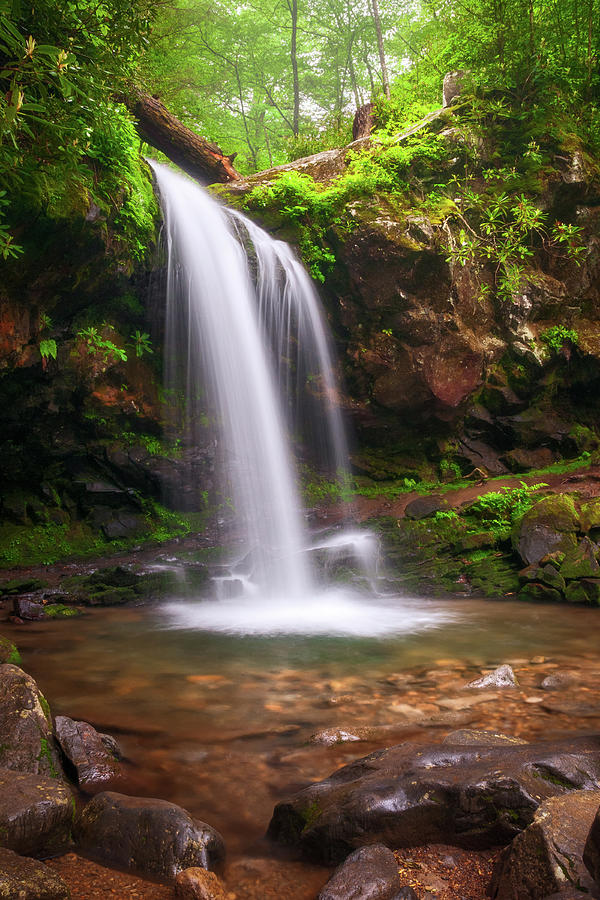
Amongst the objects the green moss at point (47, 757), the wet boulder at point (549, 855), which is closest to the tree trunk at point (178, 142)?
the green moss at point (47, 757)

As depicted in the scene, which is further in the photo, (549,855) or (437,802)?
(437,802)

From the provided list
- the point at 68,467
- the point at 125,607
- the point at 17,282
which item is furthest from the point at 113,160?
the point at 125,607

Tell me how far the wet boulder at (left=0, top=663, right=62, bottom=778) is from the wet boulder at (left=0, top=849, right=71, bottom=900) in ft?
2.91

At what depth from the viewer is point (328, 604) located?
8250 millimetres

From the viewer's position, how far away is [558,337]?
11.5 m

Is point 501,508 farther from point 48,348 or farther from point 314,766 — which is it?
point 48,348

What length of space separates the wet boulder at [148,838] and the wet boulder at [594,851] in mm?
1528

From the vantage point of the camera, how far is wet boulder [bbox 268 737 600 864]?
7.16ft

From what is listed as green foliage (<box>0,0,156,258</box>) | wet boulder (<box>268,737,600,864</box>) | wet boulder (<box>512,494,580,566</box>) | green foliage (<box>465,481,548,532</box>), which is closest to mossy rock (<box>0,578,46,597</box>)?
green foliage (<box>0,0,156,258</box>)

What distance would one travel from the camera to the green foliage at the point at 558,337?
11.5 meters

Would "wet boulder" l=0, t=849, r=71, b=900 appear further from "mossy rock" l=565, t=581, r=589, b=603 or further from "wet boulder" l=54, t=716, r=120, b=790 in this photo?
"mossy rock" l=565, t=581, r=589, b=603

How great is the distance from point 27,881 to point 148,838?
61 centimetres

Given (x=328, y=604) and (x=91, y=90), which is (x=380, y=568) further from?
(x=91, y=90)

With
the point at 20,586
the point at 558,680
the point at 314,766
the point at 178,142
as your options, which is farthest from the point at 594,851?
the point at 178,142
